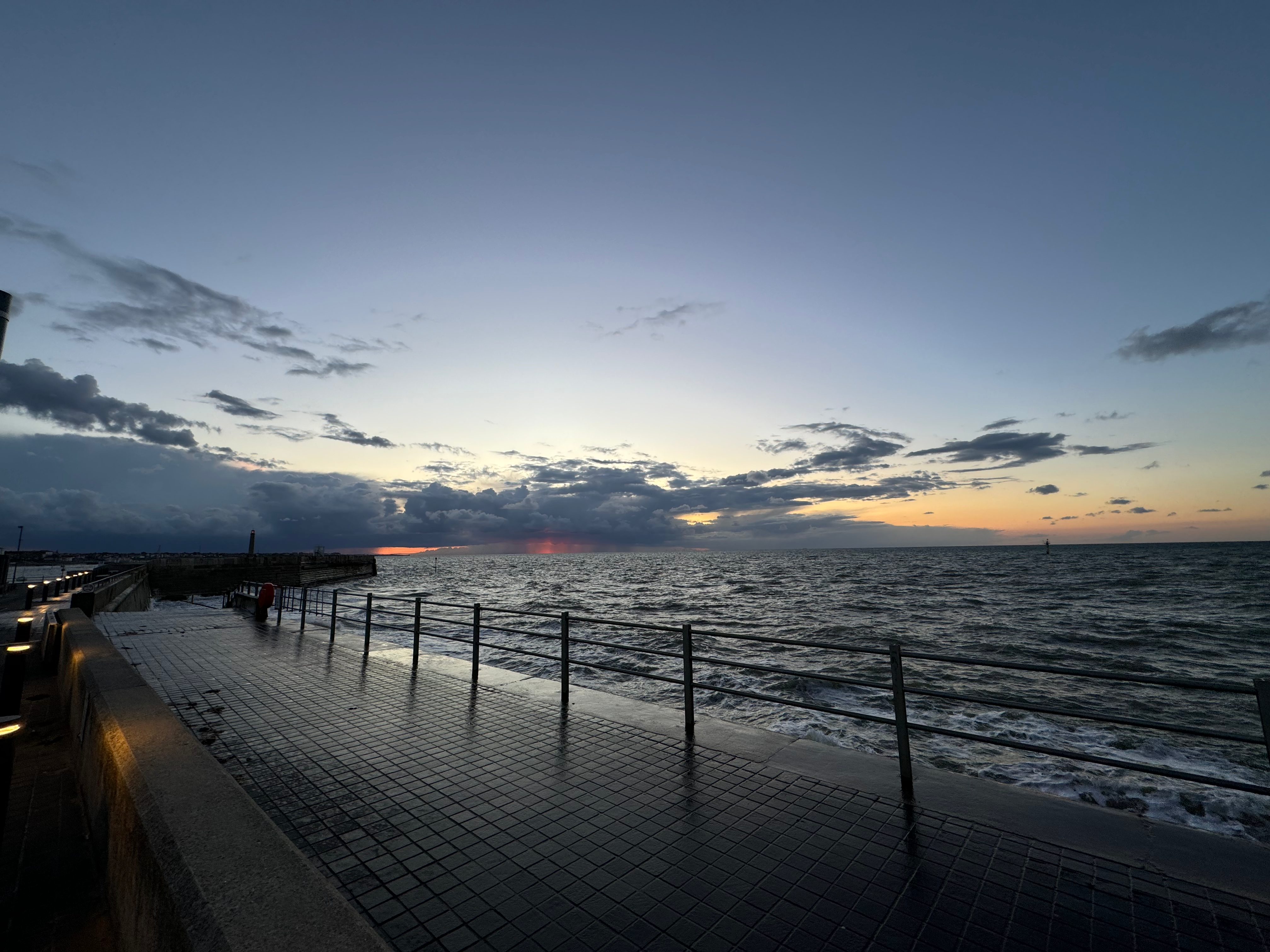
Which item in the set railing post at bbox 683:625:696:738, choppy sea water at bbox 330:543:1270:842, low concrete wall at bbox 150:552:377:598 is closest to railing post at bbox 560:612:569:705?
railing post at bbox 683:625:696:738

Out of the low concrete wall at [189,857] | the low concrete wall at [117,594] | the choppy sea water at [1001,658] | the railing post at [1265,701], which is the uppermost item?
the railing post at [1265,701]

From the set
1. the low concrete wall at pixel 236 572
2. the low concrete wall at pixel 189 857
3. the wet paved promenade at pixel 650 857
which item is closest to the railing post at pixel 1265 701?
the wet paved promenade at pixel 650 857

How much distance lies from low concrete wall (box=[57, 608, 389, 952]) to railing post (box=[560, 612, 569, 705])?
14.3 feet

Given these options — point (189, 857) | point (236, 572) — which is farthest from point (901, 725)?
point (236, 572)

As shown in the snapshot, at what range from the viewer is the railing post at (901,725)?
16.4 feet

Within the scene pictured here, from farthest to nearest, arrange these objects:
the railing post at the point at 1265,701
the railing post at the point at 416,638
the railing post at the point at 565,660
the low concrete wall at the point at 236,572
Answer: the low concrete wall at the point at 236,572, the railing post at the point at 416,638, the railing post at the point at 565,660, the railing post at the point at 1265,701

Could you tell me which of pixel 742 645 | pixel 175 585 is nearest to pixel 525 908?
pixel 742 645

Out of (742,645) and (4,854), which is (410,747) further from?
(742,645)

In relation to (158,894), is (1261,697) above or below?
above

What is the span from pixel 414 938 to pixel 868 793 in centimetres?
371

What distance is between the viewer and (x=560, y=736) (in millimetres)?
6598

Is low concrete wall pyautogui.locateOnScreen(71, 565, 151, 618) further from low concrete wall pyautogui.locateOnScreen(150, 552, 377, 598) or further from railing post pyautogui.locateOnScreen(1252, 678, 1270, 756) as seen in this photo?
railing post pyautogui.locateOnScreen(1252, 678, 1270, 756)

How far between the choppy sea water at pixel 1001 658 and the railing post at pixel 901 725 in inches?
55.4

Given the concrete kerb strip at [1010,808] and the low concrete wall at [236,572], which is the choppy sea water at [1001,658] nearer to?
the concrete kerb strip at [1010,808]
